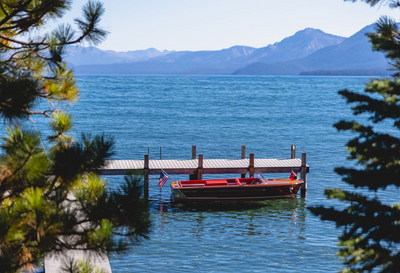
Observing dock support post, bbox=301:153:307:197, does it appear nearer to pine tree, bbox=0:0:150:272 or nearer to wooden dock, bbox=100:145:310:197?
wooden dock, bbox=100:145:310:197

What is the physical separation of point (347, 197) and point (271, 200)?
16.3 m

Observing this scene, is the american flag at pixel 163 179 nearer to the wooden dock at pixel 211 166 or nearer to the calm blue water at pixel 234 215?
the wooden dock at pixel 211 166

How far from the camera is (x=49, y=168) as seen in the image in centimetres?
646

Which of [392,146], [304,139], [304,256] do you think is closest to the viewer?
[392,146]

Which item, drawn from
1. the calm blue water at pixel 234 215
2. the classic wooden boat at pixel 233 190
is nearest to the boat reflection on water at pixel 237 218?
the calm blue water at pixel 234 215

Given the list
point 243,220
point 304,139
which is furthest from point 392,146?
point 304,139

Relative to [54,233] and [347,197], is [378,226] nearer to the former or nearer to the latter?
[347,197]

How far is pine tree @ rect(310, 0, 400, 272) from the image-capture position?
6.93m

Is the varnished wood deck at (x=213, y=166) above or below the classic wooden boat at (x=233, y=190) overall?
above

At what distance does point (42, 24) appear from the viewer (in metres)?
7.63

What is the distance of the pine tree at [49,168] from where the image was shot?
5758 mm

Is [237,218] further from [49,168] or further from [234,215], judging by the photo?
[49,168]

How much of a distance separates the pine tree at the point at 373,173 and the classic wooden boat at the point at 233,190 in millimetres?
14696

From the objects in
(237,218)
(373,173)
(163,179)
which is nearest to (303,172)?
(237,218)
